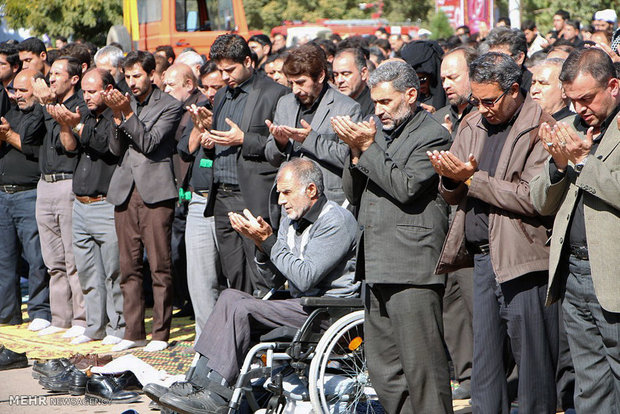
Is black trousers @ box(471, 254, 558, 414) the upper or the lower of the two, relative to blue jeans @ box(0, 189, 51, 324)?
upper

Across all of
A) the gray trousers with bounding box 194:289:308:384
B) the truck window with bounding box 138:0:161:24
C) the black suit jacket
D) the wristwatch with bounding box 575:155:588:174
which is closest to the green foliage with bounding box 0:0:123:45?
the truck window with bounding box 138:0:161:24

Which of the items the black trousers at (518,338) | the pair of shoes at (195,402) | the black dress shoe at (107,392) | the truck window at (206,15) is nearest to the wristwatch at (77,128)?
the black dress shoe at (107,392)

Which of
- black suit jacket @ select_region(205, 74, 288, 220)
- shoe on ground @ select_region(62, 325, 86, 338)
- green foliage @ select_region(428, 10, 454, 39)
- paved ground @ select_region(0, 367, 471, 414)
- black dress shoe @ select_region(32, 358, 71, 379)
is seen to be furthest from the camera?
green foliage @ select_region(428, 10, 454, 39)

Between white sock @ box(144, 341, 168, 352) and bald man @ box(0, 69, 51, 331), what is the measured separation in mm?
1669

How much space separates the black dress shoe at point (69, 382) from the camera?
6629 millimetres

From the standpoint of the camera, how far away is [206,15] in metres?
17.3

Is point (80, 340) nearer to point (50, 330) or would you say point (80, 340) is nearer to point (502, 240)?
point (50, 330)

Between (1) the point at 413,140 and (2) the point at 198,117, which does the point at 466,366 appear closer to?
(1) the point at 413,140

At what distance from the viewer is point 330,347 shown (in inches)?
210

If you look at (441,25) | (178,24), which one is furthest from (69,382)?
(441,25)

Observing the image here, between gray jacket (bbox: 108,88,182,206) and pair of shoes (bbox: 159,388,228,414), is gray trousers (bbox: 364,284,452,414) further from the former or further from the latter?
gray jacket (bbox: 108,88,182,206)

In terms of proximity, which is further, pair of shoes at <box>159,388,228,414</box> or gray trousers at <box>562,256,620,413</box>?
pair of shoes at <box>159,388,228,414</box>

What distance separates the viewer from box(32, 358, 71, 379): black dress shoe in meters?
6.95

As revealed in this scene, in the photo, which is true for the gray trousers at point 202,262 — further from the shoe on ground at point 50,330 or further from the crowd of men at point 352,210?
the shoe on ground at point 50,330
